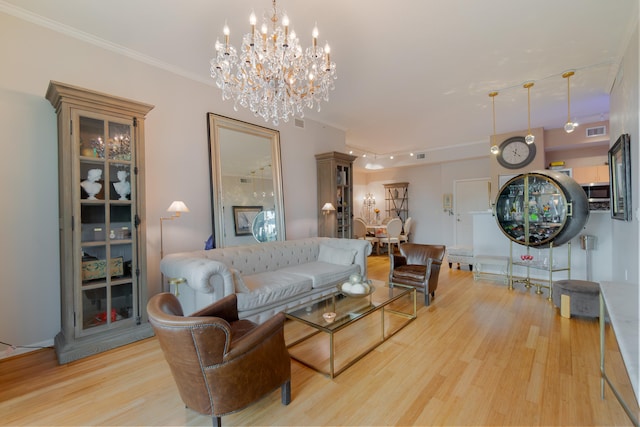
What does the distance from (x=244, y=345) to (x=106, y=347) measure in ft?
6.27

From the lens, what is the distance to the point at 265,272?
3.62 metres

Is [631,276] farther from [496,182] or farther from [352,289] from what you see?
[496,182]

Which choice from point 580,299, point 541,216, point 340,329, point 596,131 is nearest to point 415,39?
point 340,329

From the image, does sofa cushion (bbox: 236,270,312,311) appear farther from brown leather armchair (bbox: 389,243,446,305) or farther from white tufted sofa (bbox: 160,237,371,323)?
brown leather armchair (bbox: 389,243,446,305)

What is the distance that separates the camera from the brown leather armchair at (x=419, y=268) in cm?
377

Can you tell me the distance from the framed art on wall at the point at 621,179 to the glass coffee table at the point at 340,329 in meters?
2.38

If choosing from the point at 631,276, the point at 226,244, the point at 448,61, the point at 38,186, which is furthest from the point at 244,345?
the point at 631,276

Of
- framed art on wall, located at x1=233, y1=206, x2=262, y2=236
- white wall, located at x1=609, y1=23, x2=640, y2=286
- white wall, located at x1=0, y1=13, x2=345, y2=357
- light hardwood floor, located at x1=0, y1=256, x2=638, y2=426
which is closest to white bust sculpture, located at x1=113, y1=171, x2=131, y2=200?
white wall, located at x1=0, y1=13, x2=345, y2=357

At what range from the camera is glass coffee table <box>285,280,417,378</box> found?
2.29m

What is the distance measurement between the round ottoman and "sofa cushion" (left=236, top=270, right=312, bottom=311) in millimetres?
3024

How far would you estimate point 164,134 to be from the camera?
331 centimetres

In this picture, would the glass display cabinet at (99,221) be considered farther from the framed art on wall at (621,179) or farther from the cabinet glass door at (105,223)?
the framed art on wall at (621,179)

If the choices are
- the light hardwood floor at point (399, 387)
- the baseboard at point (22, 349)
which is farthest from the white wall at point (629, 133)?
the baseboard at point (22, 349)

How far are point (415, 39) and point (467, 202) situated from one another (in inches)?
229
